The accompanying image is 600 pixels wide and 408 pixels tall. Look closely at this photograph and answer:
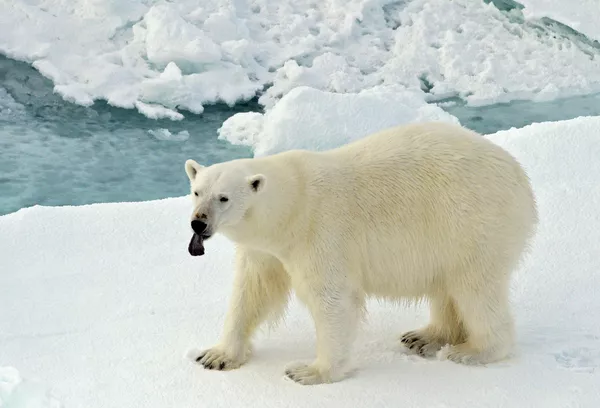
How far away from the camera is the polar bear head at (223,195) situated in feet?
10.4

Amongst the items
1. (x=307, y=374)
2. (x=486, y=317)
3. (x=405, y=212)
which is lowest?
(x=307, y=374)

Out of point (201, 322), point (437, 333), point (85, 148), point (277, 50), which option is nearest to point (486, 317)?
point (437, 333)

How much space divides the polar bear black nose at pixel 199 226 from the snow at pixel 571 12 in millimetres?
9456

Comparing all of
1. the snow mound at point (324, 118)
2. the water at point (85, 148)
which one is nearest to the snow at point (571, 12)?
Result: the snow mound at point (324, 118)

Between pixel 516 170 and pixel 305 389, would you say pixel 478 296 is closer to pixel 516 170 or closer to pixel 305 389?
pixel 516 170

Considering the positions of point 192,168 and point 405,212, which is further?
point 405,212

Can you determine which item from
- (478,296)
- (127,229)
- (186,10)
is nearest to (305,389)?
(478,296)

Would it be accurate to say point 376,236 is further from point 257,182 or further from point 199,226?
point 199,226

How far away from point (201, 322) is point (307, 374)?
0.79 meters

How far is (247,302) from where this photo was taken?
3688 mm

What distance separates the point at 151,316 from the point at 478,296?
156 cm

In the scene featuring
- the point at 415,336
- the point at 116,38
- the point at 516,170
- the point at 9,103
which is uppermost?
the point at 516,170

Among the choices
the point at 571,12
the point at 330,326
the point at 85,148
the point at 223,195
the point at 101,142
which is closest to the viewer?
the point at 223,195

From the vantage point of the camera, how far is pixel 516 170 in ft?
12.0
